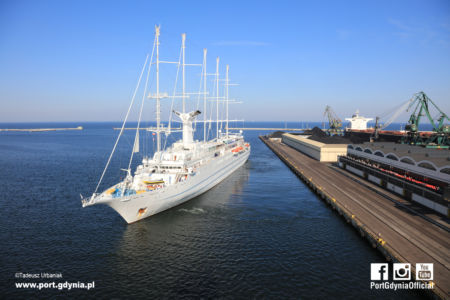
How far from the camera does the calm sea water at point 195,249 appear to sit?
21234 millimetres

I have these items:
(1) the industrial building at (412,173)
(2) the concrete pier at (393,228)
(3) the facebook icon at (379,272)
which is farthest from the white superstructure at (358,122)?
(3) the facebook icon at (379,272)

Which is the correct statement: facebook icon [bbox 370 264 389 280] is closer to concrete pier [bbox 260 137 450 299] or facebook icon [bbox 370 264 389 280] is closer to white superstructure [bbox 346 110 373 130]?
concrete pier [bbox 260 137 450 299]

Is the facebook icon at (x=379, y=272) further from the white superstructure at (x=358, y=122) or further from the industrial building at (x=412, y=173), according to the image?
the white superstructure at (x=358, y=122)

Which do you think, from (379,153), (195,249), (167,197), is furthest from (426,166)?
(167,197)

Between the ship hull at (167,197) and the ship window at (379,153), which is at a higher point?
the ship window at (379,153)

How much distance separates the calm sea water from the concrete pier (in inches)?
59.7

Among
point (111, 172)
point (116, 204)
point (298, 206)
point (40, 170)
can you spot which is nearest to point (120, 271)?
point (116, 204)

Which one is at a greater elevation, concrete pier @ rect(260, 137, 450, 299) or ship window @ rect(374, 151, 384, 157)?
ship window @ rect(374, 151, 384, 157)

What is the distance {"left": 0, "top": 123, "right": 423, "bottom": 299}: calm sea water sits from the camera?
2123 cm

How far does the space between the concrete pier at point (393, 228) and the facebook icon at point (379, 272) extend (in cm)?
40

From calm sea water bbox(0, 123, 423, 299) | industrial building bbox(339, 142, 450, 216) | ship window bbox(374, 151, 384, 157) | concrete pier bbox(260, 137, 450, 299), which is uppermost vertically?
ship window bbox(374, 151, 384, 157)

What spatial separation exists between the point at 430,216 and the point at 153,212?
33.8m

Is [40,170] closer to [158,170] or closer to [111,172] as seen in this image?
[111,172]

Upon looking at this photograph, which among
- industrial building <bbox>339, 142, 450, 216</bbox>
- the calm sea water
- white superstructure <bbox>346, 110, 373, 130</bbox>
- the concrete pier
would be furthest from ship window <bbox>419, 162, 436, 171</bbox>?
white superstructure <bbox>346, 110, 373, 130</bbox>
